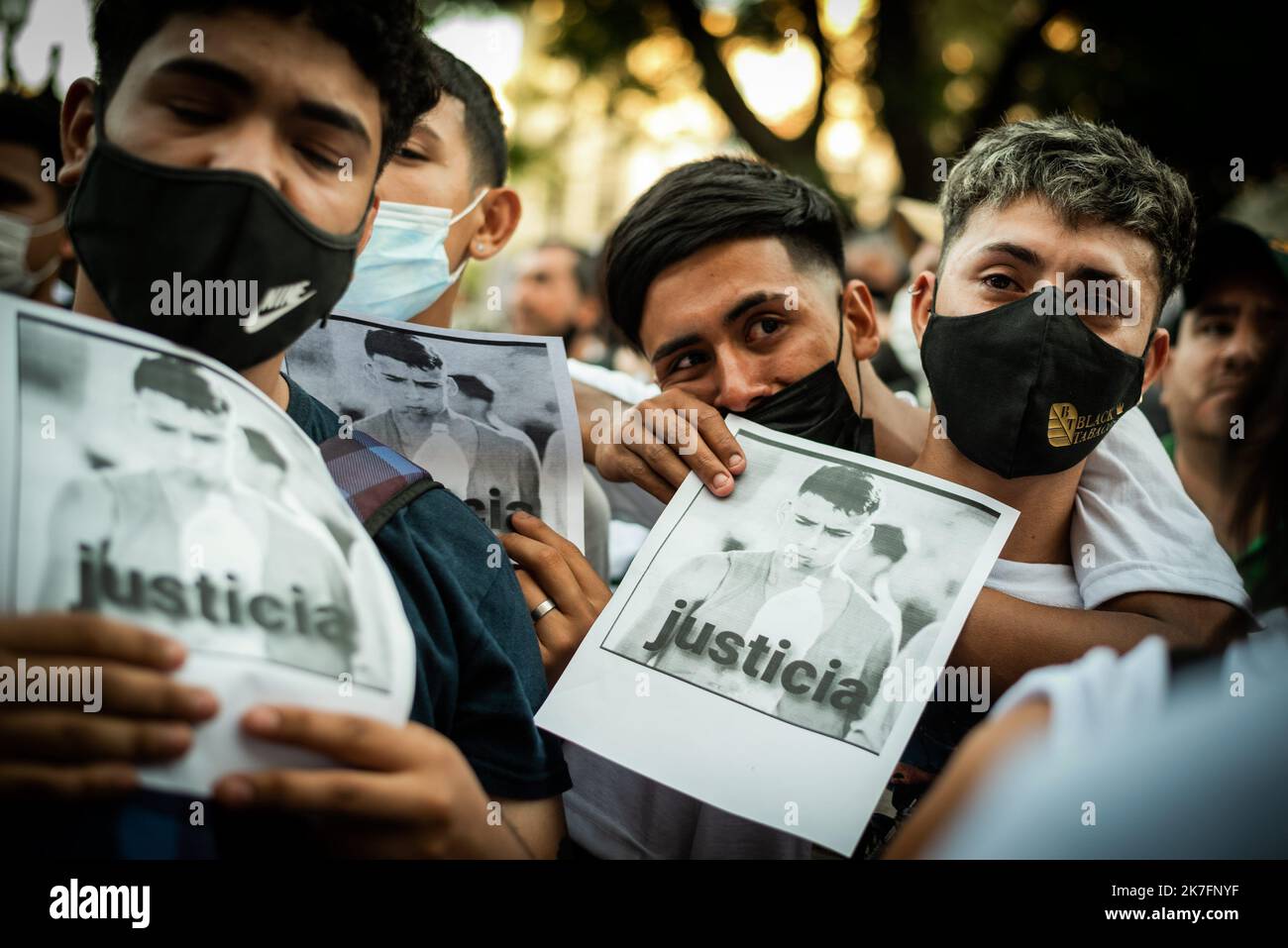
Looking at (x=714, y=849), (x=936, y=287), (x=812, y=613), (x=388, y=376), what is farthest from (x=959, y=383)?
(x=388, y=376)

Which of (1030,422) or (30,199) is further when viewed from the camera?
(30,199)

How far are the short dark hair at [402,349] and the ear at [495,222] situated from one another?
1.02 metres

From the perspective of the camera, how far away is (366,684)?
3.99 feet

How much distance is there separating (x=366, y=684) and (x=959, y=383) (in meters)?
1.29

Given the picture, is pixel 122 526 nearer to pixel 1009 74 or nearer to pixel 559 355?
pixel 559 355

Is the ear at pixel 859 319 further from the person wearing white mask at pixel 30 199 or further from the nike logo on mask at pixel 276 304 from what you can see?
the person wearing white mask at pixel 30 199

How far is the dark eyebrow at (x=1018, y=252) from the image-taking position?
1.87 meters

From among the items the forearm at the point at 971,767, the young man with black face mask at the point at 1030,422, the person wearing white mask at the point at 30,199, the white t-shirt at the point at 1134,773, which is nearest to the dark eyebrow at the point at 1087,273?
the young man with black face mask at the point at 1030,422

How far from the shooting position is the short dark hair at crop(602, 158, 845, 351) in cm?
244

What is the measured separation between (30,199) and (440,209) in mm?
1209

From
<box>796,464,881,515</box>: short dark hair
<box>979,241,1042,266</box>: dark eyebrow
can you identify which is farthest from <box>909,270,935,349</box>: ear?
<box>796,464,881,515</box>: short dark hair

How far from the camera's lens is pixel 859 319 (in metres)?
2.62

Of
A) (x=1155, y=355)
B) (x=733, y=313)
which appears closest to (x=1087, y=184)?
(x=1155, y=355)

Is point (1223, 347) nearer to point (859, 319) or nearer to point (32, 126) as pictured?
point (859, 319)
